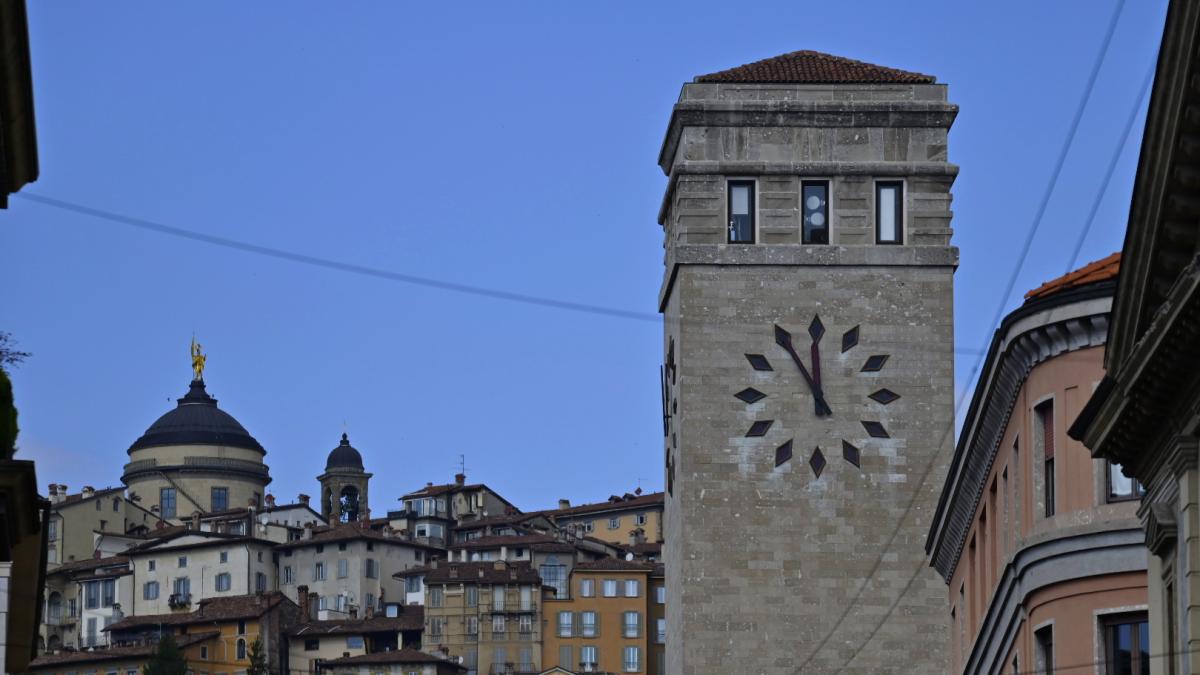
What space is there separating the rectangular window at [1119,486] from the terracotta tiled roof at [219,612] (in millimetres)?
116667

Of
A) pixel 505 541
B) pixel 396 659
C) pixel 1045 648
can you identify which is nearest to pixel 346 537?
pixel 505 541

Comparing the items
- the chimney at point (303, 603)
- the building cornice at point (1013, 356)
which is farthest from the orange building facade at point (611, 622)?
the building cornice at point (1013, 356)

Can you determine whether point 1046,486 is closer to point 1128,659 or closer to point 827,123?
point 1128,659

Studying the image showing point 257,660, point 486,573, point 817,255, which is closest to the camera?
point 817,255

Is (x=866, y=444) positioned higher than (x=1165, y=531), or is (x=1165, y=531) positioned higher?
(x=866, y=444)

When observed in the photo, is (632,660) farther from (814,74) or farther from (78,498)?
(814,74)

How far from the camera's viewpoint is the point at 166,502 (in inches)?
6919

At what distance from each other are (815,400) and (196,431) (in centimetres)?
12150

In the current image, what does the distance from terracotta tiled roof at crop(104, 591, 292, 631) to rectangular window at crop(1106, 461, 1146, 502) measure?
→ 117 metres

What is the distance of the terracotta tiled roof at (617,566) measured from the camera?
13488cm

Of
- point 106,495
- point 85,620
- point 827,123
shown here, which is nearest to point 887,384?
point 827,123

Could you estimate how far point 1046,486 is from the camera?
1152 inches

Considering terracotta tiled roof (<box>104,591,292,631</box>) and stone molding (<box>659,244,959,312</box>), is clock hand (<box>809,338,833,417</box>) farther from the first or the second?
terracotta tiled roof (<box>104,591,292,631</box>)

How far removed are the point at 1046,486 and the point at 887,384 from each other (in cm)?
2674
